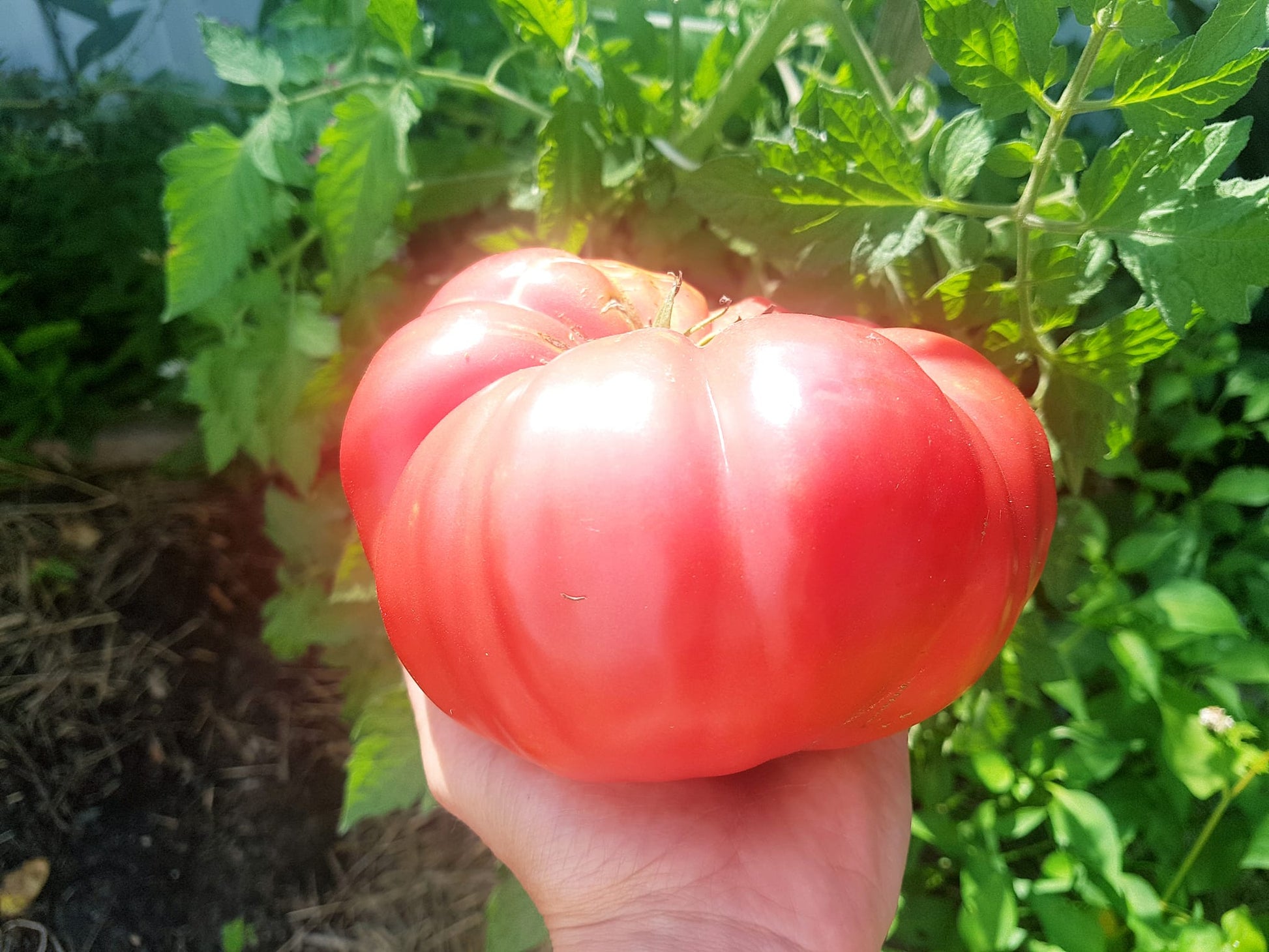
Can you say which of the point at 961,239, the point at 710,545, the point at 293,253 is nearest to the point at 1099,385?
the point at 961,239

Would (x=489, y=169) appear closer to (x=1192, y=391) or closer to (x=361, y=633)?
(x=361, y=633)

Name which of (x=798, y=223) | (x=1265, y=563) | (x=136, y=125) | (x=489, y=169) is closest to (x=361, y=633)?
(x=489, y=169)

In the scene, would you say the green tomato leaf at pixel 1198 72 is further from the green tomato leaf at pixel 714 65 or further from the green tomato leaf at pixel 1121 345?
the green tomato leaf at pixel 714 65

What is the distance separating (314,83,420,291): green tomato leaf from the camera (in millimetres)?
796

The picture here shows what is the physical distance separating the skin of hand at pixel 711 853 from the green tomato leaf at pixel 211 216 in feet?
1.71

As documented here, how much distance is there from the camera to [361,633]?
1094 mm

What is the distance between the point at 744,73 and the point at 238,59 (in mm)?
474

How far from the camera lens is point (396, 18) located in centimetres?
75

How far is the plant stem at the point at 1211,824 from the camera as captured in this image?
79cm

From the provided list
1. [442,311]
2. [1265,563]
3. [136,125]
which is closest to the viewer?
[442,311]

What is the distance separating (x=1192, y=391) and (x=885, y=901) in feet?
2.31

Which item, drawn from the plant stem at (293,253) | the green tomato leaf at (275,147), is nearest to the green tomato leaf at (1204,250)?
the green tomato leaf at (275,147)

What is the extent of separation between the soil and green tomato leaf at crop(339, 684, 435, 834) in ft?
1.42

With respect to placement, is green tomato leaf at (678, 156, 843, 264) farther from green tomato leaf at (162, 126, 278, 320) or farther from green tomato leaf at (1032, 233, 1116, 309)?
green tomato leaf at (162, 126, 278, 320)
